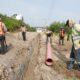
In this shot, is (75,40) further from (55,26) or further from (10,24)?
(55,26)

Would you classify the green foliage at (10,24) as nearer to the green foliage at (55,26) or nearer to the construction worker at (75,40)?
the green foliage at (55,26)

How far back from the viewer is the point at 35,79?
1248cm

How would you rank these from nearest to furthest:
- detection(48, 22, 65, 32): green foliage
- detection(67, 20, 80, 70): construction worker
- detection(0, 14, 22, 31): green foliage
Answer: detection(67, 20, 80, 70): construction worker
detection(0, 14, 22, 31): green foliage
detection(48, 22, 65, 32): green foliage

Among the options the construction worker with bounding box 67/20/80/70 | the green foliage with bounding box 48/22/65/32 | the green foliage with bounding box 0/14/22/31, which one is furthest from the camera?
the green foliage with bounding box 48/22/65/32

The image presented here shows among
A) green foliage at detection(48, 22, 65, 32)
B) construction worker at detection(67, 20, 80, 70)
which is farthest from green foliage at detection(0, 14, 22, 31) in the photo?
construction worker at detection(67, 20, 80, 70)

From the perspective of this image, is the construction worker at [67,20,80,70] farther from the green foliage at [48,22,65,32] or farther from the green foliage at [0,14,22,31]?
the green foliage at [48,22,65,32]

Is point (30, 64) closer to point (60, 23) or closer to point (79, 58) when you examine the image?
point (79, 58)

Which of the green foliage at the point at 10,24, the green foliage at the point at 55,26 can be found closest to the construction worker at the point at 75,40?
the green foliage at the point at 10,24

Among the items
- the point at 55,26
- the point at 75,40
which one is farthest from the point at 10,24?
the point at 75,40

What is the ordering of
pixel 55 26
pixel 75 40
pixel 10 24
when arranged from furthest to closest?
pixel 55 26
pixel 10 24
pixel 75 40

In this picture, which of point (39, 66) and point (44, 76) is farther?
point (39, 66)

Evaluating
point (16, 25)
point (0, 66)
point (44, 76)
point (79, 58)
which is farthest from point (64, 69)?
point (16, 25)

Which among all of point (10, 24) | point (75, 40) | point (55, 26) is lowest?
point (55, 26)

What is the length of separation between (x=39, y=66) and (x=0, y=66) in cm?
338
